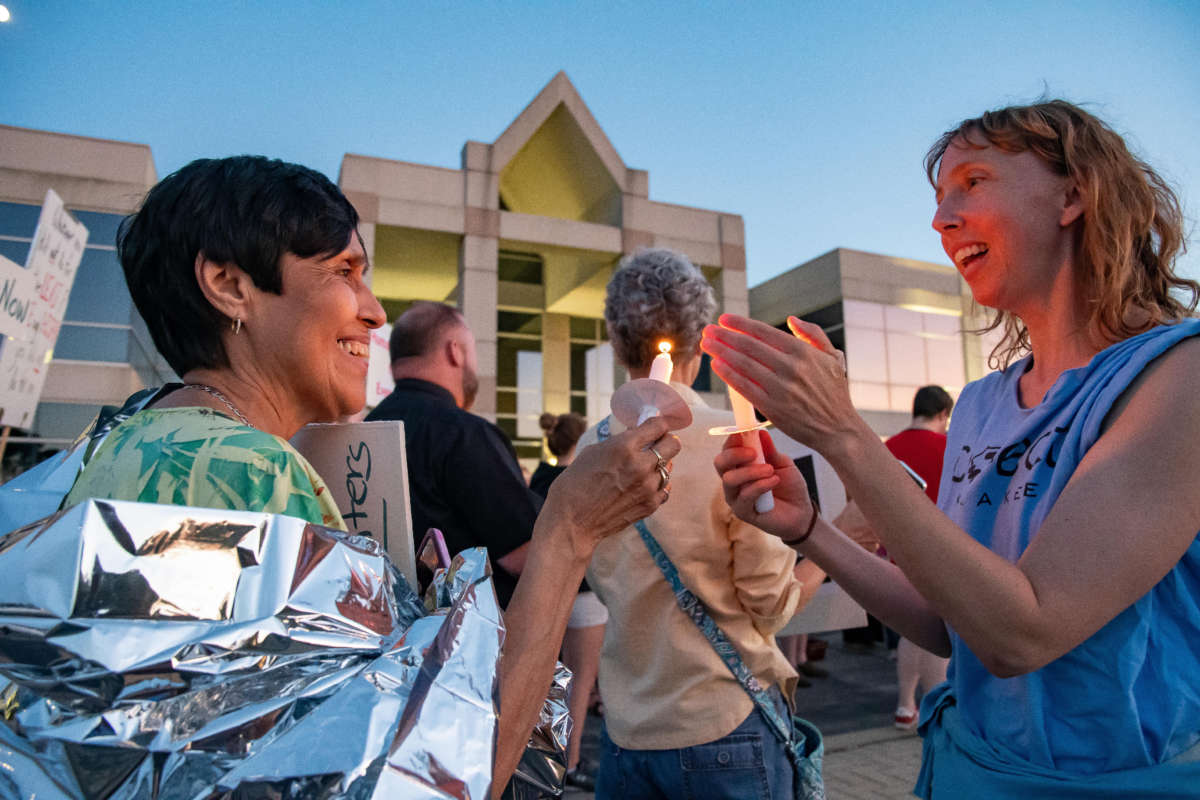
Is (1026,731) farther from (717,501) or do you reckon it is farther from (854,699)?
(854,699)

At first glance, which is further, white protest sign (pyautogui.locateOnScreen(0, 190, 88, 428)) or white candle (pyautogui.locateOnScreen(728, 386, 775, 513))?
white protest sign (pyautogui.locateOnScreen(0, 190, 88, 428))

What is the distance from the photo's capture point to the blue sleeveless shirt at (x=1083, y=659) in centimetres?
112

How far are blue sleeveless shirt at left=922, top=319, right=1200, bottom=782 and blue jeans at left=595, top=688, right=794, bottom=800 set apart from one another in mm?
617

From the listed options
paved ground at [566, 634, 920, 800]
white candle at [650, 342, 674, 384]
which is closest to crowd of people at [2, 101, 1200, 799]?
white candle at [650, 342, 674, 384]

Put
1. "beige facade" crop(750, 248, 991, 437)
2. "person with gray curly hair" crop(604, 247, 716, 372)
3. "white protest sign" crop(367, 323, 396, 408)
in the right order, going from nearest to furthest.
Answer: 1. "person with gray curly hair" crop(604, 247, 716, 372)
2. "white protest sign" crop(367, 323, 396, 408)
3. "beige facade" crop(750, 248, 991, 437)

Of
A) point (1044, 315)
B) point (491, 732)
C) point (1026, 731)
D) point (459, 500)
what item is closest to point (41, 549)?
point (491, 732)

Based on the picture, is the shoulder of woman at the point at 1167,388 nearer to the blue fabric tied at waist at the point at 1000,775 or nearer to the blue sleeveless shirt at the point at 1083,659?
the blue sleeveless shirt at the point at 1083,659

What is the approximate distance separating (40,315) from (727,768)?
20.2 feet

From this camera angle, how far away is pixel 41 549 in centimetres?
79

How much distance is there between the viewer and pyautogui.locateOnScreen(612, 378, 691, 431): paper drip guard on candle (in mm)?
1325

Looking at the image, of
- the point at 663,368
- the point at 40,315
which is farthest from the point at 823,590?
the point at 40,315

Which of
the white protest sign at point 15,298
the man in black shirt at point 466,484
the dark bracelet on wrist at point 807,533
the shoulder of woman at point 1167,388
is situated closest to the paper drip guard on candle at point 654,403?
the dark bracelet on wrist at point 807,533

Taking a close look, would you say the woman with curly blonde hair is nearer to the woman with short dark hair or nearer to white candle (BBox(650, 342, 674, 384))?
white candle (BBox(650, 342, 674, 384))

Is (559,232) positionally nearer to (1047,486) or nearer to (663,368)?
(663,368)
